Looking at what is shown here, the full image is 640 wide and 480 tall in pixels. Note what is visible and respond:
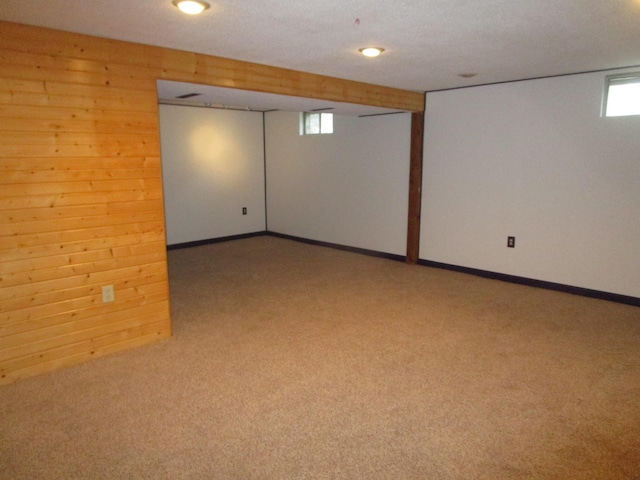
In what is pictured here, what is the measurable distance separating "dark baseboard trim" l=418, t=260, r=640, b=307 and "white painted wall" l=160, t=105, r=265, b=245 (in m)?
3.23

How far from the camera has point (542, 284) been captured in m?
4.56

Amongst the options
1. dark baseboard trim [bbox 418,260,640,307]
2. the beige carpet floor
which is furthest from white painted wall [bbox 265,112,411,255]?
the beige carpet floor

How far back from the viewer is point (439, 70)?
12.6 feet

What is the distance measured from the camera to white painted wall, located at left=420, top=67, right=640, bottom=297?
3.99m

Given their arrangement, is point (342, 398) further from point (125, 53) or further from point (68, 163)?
point (125, 53)

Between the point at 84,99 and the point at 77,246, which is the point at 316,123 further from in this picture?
the point at 77,246

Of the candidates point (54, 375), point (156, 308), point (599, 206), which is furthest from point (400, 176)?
point (54, 375)

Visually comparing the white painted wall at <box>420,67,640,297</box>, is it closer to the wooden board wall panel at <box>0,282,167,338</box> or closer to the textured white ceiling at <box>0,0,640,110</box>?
the textured white ceiling at <box>0,0,640,110</box>

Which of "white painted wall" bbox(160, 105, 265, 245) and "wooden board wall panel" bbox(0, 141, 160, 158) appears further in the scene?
"white painted wall" bbox(160, 105, 265, 245)

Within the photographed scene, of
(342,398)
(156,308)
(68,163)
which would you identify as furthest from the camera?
(156,308)

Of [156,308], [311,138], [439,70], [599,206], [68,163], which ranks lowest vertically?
[156,308]

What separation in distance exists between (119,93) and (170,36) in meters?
0.51

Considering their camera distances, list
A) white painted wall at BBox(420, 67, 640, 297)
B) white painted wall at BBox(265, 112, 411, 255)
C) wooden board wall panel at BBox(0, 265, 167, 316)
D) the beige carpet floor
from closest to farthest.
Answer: the beige carpet floor, wooden board wall panel at BBox(0, 265, 167, 316), white painted wall at BBox(420, 67, 640, 297), white painted wall at BBox(265, 112, 411, 255)

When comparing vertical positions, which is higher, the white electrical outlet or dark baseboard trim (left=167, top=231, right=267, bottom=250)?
the white electrical outlet
